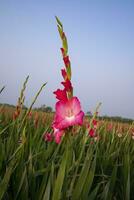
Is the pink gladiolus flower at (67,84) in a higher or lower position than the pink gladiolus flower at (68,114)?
higher

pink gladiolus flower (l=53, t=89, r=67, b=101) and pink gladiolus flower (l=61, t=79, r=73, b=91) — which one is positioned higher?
pink gladiolus flower (l=61, t=79, r=73, b=91)

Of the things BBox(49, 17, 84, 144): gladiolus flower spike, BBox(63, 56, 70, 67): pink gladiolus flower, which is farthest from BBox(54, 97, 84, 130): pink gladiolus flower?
BBox(63, 56, 70, 67): pink gladiolus flower

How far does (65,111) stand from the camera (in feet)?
3.04

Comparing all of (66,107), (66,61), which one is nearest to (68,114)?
(66,107)

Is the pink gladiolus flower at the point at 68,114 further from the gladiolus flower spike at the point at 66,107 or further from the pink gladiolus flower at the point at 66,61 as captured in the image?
the pink gladiolus flower at the point at 66,61

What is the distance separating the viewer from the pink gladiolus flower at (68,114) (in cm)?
90

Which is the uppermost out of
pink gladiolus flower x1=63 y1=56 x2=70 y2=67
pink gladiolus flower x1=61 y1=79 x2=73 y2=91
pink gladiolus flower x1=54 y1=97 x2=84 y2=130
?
pink gladiolus flower x1=63 y1=56 x2=70 y2=67

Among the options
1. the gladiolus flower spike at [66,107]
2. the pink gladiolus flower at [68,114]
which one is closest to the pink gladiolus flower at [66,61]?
the gladiolus flower spike at [66,107]

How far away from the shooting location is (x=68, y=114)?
914 mm

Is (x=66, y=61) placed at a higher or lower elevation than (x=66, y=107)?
higher

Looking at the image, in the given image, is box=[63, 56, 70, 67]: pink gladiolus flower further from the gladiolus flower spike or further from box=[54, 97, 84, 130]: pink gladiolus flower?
box=[54, 97, 84, 130]: pink gladiolus flower

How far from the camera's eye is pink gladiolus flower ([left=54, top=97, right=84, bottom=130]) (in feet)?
2.95

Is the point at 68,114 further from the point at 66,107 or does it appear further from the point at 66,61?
the point at 66,61

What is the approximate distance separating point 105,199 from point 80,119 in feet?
1.61
